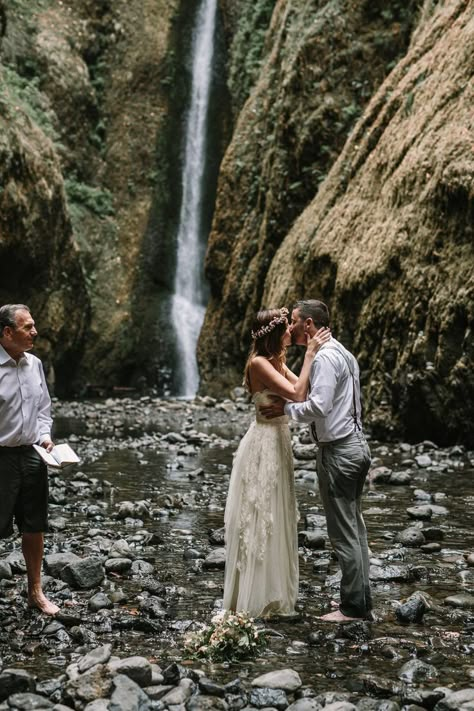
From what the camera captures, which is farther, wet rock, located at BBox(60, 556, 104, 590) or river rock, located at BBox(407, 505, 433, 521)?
river rock, located at BBox(407, 505, 433, 521)

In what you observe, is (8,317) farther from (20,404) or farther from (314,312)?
(314,312)

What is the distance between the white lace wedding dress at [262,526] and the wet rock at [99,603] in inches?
31.2

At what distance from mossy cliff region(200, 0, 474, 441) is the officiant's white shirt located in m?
8.15

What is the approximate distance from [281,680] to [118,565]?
101 inches

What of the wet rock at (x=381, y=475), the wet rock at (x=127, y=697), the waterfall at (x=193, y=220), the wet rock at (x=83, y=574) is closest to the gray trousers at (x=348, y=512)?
the wet rock at (x=127, y=697)

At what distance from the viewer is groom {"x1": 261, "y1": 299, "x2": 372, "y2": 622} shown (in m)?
5.18

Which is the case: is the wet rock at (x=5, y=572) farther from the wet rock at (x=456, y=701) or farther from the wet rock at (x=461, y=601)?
the wet rock at (x=456, y=701)

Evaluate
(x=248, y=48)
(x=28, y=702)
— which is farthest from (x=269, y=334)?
(x=248, y=48)

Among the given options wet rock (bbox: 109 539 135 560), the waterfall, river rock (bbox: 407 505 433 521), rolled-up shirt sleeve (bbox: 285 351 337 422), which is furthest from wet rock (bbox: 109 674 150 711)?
the waterfall

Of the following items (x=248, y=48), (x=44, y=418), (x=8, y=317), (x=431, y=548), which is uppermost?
(x=248, y=48)

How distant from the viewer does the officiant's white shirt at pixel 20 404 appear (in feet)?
17.7

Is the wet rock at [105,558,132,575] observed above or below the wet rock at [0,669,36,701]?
below

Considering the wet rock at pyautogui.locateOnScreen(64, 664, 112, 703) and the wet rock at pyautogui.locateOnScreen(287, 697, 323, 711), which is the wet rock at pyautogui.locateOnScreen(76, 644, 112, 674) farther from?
the wet rock at pyautogui.locateOnScreen(287, 697, 323, 711)

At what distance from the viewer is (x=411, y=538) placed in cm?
718
